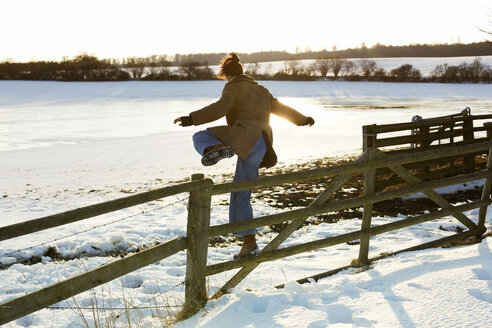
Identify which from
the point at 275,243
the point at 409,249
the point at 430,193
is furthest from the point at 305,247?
the point at 430,193

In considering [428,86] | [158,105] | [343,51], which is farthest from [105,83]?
[343,51]

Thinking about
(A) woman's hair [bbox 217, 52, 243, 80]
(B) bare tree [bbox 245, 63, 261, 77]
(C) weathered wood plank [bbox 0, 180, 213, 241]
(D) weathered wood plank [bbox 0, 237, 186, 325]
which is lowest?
(D) weathered wood plank [bbox 0, 237, 186, 325]

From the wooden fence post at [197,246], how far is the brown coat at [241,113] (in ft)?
2.21

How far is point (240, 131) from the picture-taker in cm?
416

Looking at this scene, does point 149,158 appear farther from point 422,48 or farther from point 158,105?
point 422,48

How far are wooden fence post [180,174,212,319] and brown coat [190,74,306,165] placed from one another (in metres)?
0.67

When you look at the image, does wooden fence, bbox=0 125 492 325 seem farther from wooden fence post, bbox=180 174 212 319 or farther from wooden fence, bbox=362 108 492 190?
wooden fence, bbox=362 108 492 190

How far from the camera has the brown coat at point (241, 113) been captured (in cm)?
410

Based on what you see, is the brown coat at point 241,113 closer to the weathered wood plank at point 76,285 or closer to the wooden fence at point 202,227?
the wooden fence at point 202,227

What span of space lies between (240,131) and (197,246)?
1122mm

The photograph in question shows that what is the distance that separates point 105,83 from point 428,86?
3433cm

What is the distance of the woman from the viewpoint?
4008mm

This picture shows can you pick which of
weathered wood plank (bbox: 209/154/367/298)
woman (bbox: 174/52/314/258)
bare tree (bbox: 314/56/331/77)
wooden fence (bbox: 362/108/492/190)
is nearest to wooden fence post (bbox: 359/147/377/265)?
weathered wood plank (bbox: 209/154/367/298)

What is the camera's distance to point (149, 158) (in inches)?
544
